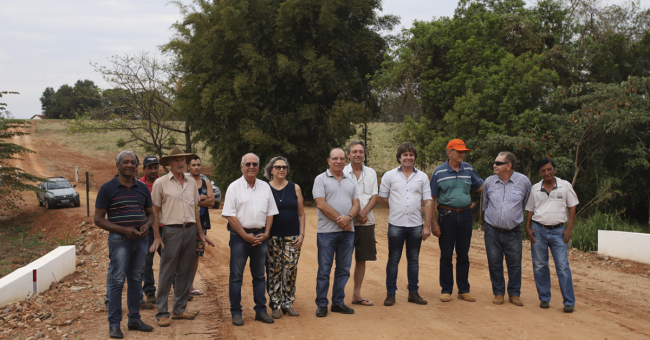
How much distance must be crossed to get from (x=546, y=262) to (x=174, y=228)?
4725mm

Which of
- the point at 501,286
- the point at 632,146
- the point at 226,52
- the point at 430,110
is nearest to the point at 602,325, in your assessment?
the point at 501,286

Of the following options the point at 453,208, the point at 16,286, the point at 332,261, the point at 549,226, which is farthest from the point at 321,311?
the point at 16,286

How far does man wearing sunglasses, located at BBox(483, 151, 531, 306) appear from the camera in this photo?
6.31m

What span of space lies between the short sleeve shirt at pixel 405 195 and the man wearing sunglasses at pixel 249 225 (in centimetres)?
158

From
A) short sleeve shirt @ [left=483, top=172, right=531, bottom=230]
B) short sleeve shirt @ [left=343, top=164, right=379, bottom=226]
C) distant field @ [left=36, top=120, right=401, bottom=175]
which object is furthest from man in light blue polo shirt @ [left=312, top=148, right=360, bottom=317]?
distant field @ [left=36, top=120, right=401, bottom=175]

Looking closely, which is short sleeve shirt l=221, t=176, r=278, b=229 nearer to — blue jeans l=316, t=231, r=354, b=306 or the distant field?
blue jeans l=316, t=231, r=354, b=306

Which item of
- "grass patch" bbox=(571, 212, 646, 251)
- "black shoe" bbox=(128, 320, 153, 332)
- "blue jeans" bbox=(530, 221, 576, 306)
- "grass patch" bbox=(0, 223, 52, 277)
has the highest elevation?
"blue jeans" bbox=(530, 221, 576, 306)

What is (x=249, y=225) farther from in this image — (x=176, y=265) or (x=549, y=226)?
(x=549, y=226)

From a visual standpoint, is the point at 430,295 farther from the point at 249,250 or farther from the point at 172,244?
the point at 172,244

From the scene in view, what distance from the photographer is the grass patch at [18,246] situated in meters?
12.0

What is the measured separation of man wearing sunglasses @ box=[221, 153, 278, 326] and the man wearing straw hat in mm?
466

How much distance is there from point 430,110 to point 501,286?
45.1 feet

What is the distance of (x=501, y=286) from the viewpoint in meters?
6.44

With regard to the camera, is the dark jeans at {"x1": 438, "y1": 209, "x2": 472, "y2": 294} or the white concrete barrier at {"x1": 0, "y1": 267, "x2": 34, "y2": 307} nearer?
the dark jeans at {"x1": 438, "y1": 209, "x2": 472, "y2": 294}
